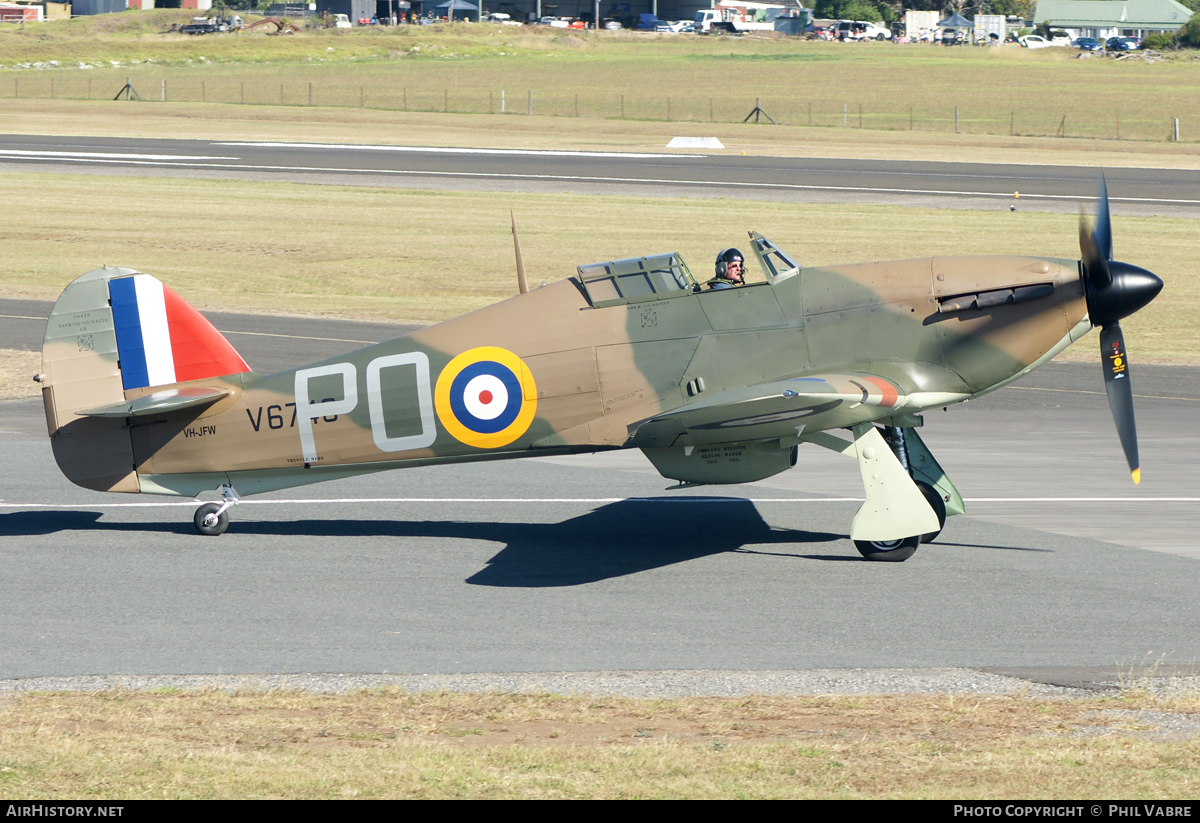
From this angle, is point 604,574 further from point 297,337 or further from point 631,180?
point 631,180

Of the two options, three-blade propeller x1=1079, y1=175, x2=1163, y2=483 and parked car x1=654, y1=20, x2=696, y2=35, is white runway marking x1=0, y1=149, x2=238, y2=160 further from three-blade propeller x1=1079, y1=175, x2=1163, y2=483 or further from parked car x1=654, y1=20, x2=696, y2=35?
parked car x1=654, y1=20, x2=696, y2=35

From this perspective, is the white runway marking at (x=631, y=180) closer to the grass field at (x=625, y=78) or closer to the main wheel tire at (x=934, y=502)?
the grass field at (x=625, y=78)

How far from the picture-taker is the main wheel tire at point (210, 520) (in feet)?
41.7

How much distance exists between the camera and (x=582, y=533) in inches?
509

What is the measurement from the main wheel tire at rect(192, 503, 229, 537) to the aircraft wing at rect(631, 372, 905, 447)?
14.4ft

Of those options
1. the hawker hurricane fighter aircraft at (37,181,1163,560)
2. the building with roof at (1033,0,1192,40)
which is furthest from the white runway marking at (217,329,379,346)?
the building with roof at (1033,0,1192,40)

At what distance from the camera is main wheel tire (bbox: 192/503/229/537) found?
12.7 metres

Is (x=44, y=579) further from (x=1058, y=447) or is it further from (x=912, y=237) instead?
(x=912, y=237)

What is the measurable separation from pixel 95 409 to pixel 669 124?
5696cm

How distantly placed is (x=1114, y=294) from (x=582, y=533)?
5501 millimetres

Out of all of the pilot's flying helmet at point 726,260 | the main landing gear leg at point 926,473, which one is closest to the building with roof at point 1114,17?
the main landing gear leg at point 926,473

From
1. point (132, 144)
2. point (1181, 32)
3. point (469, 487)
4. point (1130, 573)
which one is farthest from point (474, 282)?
point (1181, 32)

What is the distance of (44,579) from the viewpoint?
11.2 meters

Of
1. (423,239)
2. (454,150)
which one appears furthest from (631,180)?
(454,150)
